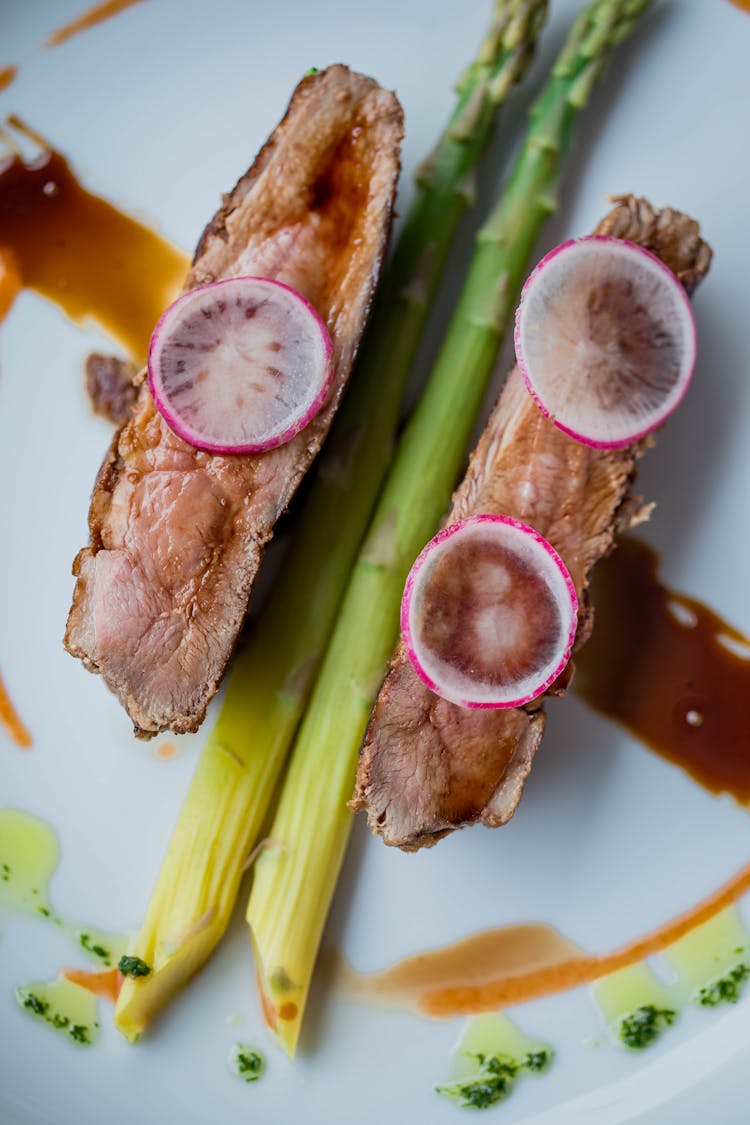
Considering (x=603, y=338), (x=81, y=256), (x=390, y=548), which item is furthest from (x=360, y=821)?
(x=81, y=256)

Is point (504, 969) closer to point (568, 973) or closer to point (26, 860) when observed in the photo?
point (568, 973)

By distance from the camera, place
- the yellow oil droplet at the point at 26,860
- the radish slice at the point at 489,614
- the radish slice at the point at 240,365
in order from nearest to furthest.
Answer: the radish slice at the point at 489,614, the radish slice at the point at 240,365, the yellow oil droplet at the point at 26,860

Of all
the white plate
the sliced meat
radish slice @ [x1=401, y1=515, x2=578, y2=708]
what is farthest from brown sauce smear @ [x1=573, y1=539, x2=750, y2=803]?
the sliced meat

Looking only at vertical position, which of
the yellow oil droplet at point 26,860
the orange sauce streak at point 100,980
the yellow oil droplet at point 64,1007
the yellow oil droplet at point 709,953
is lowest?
the yellow oil droplet at point 64,1007

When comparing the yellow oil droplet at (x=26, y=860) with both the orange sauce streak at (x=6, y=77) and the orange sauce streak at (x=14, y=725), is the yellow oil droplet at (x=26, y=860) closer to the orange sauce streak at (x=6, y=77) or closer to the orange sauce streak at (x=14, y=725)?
the orange sauce streak at (x=14, y=725)

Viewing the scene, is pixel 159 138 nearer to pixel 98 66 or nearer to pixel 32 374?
pixel 98 66

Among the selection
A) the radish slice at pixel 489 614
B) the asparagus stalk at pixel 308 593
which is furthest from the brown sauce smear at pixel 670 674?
the asparagus stalk at pixel 308 593
